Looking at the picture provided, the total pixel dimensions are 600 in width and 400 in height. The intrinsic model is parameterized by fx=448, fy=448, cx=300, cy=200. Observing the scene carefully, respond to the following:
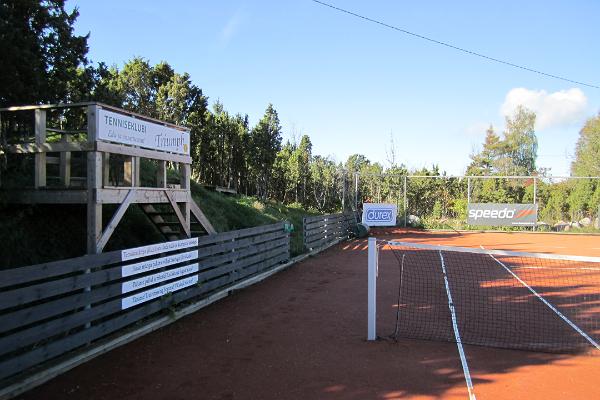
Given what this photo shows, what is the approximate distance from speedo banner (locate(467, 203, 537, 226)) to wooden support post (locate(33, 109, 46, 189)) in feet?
81.4

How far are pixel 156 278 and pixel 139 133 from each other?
262cm

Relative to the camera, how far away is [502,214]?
88.0 feet

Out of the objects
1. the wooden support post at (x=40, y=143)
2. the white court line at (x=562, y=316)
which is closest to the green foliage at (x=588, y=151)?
the white court line at (x=562, y=316)

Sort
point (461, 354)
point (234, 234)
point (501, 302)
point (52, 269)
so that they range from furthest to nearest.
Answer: point (234, 234) < point (501, 302) < point (461, 354) < point (52, 269)

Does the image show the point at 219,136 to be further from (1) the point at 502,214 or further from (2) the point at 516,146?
(2) the point at 516,146

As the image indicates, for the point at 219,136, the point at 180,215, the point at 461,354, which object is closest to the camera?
the point at 461,354

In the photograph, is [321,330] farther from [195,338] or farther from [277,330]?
[195,338]

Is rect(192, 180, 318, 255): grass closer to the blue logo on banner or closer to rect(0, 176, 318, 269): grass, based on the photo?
rect(0, 176, 318, 269): grass

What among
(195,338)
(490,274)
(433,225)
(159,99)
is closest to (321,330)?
(195,338)

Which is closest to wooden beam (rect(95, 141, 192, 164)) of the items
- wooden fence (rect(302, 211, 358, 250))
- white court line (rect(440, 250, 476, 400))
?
white court line (rect(440, 250, 476, 400))

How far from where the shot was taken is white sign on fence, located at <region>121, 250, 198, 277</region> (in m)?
6.44

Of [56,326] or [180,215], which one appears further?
[180,215]

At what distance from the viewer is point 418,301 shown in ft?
28.6

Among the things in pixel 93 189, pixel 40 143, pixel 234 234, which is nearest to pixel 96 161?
pixel 93 189
